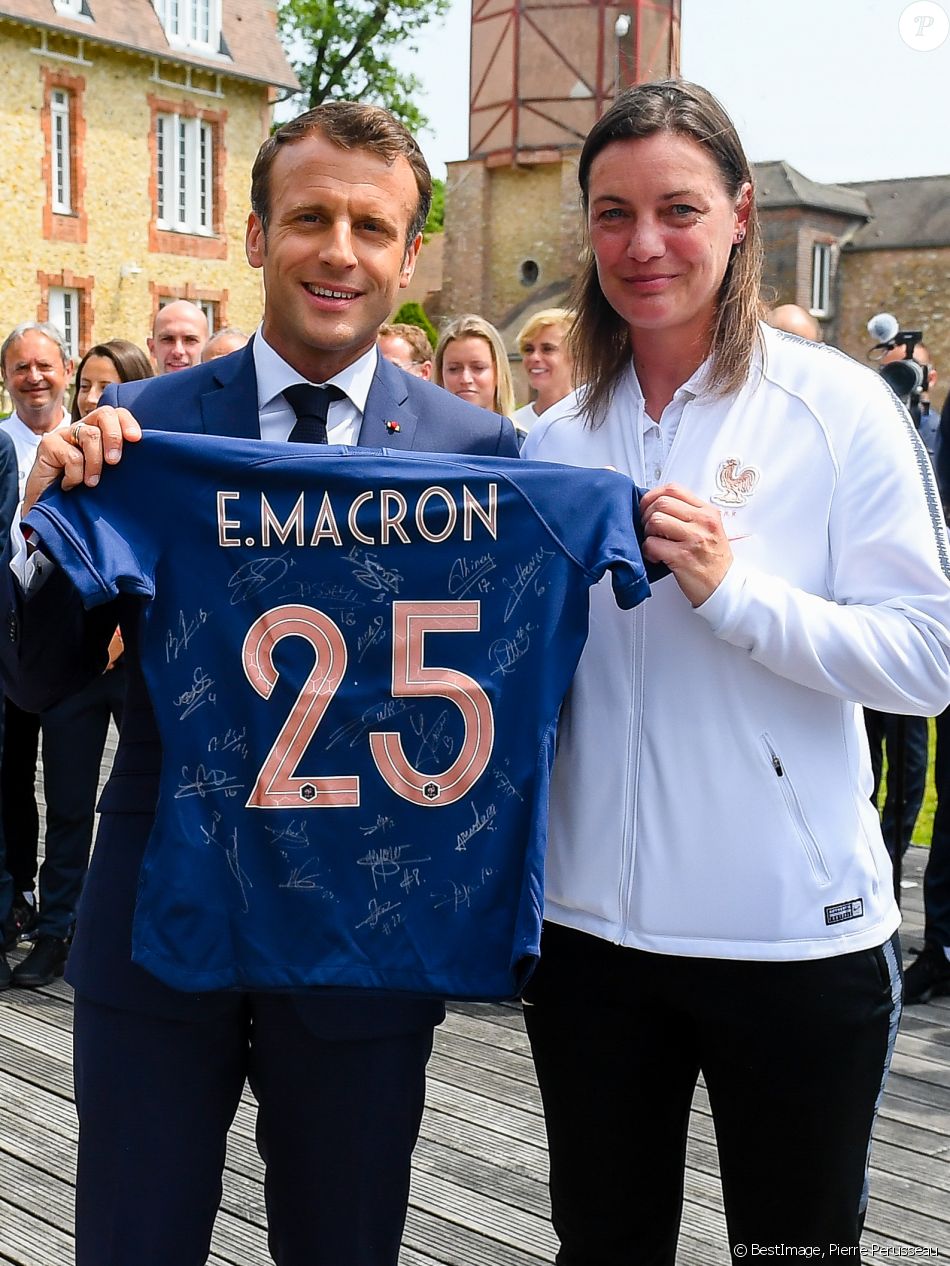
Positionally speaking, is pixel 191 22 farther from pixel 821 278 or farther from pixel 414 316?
pixel 821 278

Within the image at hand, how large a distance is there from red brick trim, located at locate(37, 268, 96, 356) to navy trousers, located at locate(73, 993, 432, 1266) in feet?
70.1

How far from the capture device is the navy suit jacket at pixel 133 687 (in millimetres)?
2121

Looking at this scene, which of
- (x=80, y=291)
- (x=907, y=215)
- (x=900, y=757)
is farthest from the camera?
(x=907, y=215)

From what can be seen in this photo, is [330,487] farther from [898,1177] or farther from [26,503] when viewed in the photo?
[898,1177]

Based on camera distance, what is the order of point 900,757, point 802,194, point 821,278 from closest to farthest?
point 900,757
point 802,194
point 821,278

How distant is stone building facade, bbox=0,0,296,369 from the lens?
22.2 metres

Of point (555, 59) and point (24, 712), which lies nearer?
point (24, 712)

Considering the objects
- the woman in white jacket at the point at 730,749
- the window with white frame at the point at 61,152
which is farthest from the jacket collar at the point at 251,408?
the window with white frame at the point at 61,152

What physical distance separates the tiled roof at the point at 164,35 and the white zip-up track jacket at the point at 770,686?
2250 centimetres

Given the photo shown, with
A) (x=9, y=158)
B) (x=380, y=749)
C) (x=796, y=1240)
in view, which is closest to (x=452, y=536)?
(x=380, y=749)

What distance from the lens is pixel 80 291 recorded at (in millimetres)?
23234

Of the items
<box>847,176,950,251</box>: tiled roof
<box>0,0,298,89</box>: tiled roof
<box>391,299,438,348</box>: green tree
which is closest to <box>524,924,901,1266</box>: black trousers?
<box>0,0,298,89</box>: tiled roof

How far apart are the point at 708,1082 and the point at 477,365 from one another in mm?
3886

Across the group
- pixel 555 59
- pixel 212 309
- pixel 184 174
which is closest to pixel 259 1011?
pixel 212 309
